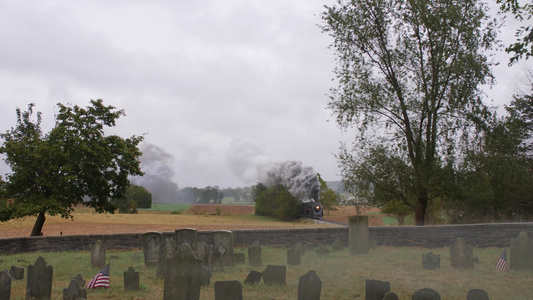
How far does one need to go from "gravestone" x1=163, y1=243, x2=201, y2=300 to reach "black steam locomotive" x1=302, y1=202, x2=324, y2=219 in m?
44.6

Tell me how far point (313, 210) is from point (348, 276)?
134 feet

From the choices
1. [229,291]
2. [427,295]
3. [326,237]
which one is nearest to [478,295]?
[427,295]

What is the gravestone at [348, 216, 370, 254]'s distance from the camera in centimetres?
1647

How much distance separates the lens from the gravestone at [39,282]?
8188 millimetres

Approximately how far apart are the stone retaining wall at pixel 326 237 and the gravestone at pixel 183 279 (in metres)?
11.0

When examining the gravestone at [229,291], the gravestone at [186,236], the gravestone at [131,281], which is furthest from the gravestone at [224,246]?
the gravestone at [229,291]

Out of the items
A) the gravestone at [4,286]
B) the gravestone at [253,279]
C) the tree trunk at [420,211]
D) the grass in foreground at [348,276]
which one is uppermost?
the tree trunk at [420,211]

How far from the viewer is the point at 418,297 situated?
651 cm

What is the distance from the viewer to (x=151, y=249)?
13.7m

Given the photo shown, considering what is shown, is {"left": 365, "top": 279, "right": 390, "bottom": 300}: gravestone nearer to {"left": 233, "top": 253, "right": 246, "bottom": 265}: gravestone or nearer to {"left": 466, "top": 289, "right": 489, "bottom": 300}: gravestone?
{"left": 466, "top": 289, "right": 489, "bottom": 300}: gravestone

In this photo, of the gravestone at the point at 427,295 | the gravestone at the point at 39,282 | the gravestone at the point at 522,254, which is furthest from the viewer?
the gravestone at the point at 522,254

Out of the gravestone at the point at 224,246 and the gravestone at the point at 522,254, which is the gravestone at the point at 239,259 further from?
the gravestone at the point at 522,254

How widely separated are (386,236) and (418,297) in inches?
511

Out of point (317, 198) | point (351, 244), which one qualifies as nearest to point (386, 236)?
point (351, 244)
